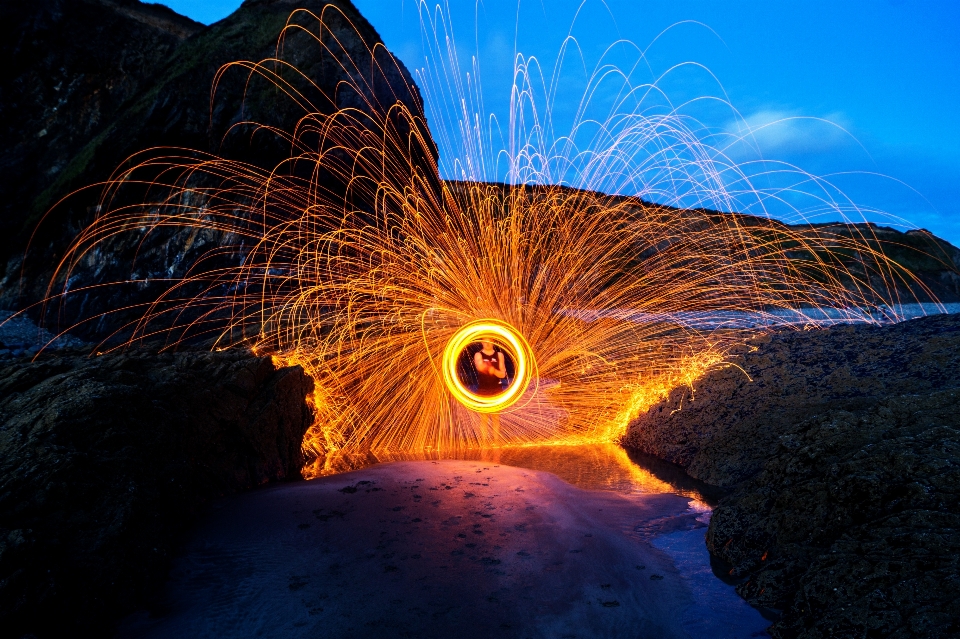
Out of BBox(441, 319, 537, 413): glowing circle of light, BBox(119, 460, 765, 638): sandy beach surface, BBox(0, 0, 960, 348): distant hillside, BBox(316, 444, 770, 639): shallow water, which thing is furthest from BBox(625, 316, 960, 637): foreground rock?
BBox(0, 0, 960, 348): distant hillside

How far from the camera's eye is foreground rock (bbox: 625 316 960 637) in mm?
2381

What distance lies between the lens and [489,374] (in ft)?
23.7

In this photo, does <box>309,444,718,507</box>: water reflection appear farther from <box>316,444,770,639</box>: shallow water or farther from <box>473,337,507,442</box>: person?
<box>473,337,507,442</box>: person

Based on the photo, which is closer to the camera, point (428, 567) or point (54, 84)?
point (428, 567)

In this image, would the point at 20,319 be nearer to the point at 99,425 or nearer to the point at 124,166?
the point at 124,166

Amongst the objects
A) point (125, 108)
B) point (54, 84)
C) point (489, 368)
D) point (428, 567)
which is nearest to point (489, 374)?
point (489, 368)

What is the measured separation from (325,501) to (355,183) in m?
7.52

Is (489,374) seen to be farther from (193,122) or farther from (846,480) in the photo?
(193,122)

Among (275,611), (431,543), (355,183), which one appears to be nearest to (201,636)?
(275,611)

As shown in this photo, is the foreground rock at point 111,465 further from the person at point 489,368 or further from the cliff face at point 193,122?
the cliff face at point 193,122

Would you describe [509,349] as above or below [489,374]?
above

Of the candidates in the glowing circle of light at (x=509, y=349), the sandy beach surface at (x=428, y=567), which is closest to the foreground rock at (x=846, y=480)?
the sandy beach surface at (x=428, y=567)

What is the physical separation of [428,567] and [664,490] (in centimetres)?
270

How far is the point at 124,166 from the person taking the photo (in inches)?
443
